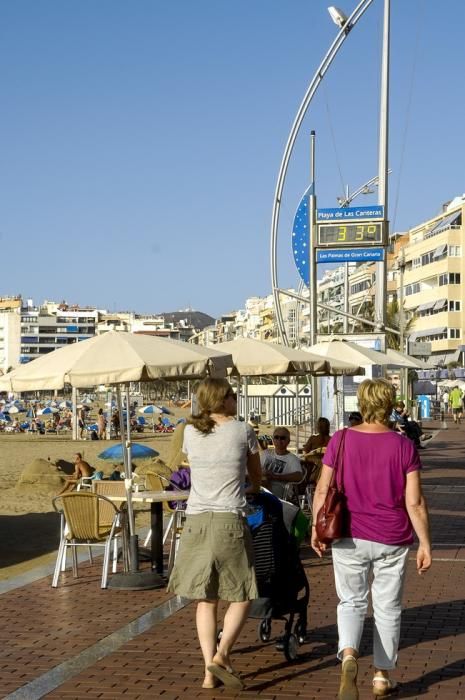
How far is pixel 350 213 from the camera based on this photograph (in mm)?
26859

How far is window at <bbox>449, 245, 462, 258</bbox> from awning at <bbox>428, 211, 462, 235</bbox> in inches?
66.7

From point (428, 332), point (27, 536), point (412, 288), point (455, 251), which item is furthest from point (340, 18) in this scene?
point (412, 288)

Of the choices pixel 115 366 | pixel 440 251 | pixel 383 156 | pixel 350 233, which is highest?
pixel 440 251

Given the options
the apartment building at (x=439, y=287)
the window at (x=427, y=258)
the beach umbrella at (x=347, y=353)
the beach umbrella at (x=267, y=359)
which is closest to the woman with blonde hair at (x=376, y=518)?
the beach umbrella at (x=267, y=359)

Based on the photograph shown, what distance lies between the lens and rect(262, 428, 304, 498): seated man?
1095 cm

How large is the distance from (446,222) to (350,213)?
71.8 metres

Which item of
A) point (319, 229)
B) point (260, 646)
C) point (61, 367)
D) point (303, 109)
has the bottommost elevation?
point (260, 646)

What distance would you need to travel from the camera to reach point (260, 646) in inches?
292

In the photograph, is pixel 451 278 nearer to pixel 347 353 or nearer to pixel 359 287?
pixel 359 287

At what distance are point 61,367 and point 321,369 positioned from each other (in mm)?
6891

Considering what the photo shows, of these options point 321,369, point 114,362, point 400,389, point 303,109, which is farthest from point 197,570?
point 400,389

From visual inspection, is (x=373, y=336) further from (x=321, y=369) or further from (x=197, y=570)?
(x=197, y=570)

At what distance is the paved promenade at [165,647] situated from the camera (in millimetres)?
6293

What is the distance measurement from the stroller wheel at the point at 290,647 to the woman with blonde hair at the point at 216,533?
63 centimetres
